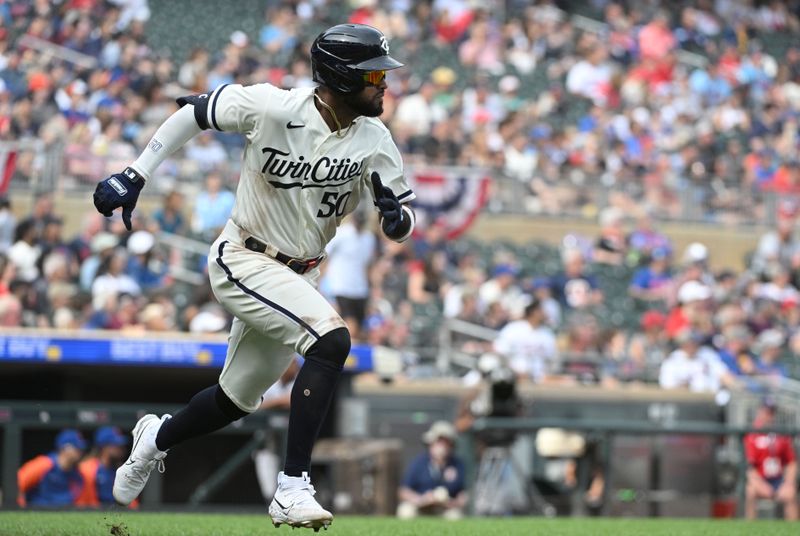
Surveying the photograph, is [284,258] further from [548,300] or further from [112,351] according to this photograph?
[548,300]

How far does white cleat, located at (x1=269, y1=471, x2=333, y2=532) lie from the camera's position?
535cm

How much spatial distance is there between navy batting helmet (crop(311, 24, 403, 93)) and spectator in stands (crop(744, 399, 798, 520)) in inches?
257

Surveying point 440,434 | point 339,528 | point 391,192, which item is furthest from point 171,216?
point 391,192

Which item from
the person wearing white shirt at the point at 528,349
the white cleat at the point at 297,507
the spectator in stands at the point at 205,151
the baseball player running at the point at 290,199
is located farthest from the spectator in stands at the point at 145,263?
the white cleat at the point at 297,507

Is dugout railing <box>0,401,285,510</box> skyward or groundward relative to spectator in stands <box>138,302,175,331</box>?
groundward

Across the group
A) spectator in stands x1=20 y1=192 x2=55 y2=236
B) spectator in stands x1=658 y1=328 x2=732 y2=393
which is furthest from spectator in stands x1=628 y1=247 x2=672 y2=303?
spectator in stands x1=20 y1=192 x2=55 y2=236

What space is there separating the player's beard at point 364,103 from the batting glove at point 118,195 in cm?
91

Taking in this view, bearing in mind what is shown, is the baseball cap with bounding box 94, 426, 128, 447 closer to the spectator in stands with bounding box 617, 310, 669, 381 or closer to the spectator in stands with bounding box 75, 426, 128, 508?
the spectator in stands with bounding box 75, 426, 128, 508

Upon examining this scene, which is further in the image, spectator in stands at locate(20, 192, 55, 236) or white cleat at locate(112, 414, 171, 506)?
spectator in stands at locate(20, 192, 55, 236)

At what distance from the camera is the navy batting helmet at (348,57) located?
5.81 meters

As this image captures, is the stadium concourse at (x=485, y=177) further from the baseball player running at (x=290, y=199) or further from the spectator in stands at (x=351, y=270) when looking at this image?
the baseball player running at (x=290, y=199)

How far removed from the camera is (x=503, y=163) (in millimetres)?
18219

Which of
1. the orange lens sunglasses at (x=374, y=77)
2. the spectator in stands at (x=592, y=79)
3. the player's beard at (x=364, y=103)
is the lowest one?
the player's beard at (x=364, y=103)

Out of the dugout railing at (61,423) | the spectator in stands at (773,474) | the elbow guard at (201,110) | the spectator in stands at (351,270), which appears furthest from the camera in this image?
the spectator in stands at (351,270)
